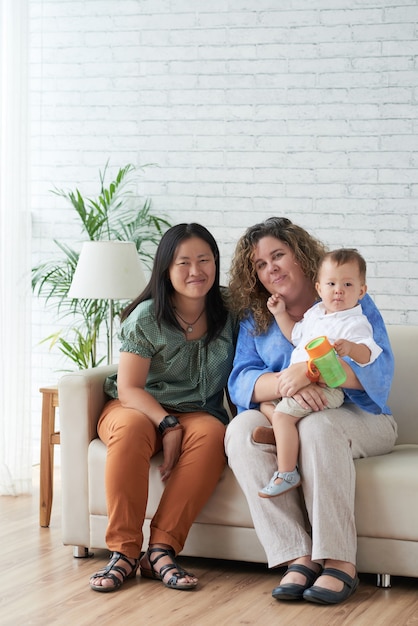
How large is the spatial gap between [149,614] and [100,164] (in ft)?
8.58

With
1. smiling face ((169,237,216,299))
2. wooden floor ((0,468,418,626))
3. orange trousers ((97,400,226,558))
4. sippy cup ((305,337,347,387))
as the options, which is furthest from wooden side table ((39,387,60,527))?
sippy cup ((305,337,347,387))

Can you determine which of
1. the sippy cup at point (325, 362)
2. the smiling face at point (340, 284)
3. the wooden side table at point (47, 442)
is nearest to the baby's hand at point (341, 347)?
the sippy cup at point (325, 362)

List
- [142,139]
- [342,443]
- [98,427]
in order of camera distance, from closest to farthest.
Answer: [342,443]
[98,427]
[142,139]

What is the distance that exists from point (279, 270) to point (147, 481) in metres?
0.80

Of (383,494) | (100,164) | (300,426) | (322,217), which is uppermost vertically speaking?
(100,164)

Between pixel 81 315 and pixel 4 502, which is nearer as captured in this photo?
pixel 4 502

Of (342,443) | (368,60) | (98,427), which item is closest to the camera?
(342,443)

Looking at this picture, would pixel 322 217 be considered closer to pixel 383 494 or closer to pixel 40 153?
pixel 40 153

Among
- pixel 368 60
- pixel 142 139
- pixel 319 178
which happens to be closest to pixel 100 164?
pixel 142 139

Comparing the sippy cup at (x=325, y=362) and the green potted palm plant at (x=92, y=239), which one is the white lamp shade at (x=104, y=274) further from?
the sippy cup at (x=325, y=362)

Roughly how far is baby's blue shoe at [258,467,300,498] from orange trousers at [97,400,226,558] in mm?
234

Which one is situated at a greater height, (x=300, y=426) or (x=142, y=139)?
(x=142, y=139)

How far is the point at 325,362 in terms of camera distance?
8.44 ft

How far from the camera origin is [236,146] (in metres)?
4.29
